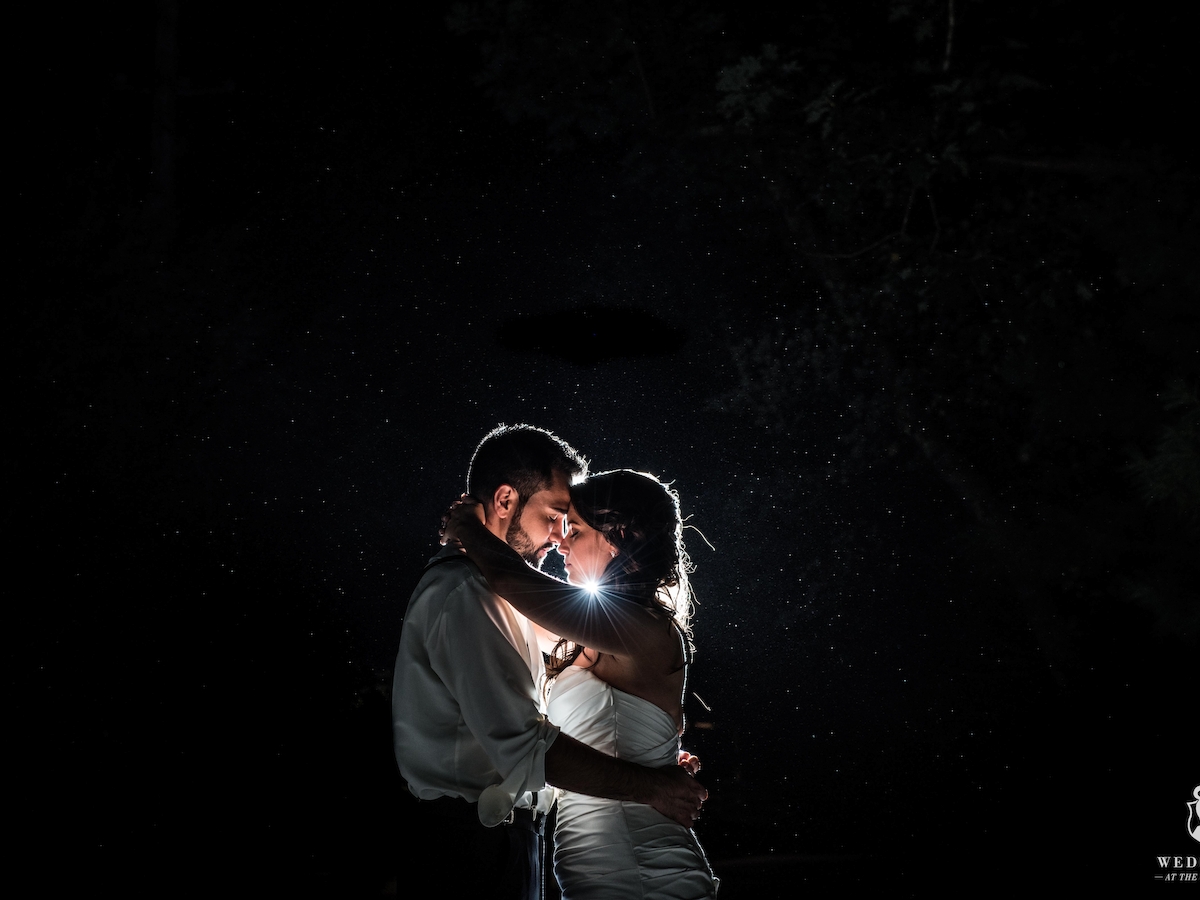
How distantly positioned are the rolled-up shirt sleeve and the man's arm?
4 centimetres

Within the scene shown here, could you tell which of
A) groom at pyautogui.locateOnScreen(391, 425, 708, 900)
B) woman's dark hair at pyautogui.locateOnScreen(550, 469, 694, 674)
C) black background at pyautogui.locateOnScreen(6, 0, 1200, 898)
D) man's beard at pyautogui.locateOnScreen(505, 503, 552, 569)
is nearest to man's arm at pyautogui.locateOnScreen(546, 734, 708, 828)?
groom at pyautogui.locateOnScreen(391, 425, 708, 900)

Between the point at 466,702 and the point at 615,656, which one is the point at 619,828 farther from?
the point at 466,702

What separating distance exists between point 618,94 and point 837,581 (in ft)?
11.0

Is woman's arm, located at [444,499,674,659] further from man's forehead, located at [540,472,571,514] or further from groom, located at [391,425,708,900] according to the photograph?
man's forehead, located at [540,472,571,514]

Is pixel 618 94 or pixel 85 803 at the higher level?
pixel 618 94

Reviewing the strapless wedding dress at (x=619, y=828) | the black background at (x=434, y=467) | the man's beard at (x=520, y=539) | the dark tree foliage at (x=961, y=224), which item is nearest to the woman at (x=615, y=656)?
the strapless wedding dress at (x=619, y=828)

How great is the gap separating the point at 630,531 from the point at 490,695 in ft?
2.17

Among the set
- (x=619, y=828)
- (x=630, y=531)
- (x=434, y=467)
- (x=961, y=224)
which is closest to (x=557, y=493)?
(x=630, y=531)

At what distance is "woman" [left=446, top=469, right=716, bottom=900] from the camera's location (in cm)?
159

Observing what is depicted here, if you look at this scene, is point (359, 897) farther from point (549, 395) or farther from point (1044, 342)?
point (1044, 342)

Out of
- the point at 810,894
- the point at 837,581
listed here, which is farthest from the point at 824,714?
the point at 810,894

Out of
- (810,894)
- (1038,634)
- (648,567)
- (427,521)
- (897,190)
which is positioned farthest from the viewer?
(427,521)

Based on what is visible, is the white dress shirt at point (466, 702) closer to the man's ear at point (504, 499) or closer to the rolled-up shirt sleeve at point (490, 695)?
the rolled-up shirt sleeve at point (490, 695)

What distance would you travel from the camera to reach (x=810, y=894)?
365cm
